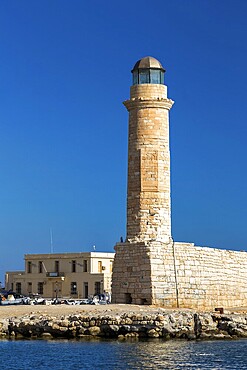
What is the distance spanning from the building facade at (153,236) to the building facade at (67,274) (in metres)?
15.3

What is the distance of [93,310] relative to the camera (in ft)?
81.0

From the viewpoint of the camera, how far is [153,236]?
26.5 meters

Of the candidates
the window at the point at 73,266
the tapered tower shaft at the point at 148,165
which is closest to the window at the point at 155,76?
the tapered tower shaft at the point at 148,165

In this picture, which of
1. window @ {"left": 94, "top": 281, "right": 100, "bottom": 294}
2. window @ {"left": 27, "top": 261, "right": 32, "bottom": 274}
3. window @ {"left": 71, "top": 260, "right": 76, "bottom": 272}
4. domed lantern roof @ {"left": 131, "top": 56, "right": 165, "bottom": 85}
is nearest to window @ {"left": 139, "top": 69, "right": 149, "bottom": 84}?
domed lantern roof @ {"left": 131, "top": 56, "right": 165, "bottom": 85}

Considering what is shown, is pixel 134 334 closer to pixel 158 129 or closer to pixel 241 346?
pixel 241 346

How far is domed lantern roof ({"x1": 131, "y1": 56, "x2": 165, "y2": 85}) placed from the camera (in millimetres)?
27859

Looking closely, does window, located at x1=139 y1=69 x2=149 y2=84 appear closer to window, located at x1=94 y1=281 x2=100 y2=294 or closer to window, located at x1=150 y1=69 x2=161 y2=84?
window, located at x1=150 y1=69 x2=161 y2=84

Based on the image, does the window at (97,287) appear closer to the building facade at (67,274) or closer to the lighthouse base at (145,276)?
the building facade at (67,274)

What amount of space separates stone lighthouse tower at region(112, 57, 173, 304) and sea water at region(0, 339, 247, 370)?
4.70 meters

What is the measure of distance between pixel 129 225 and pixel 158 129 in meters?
3.43

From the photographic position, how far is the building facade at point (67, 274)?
139 feet

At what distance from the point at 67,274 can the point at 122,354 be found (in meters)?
24.0

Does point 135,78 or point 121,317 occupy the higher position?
point 135,78

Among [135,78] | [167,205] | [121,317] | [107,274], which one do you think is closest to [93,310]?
[121,317]
